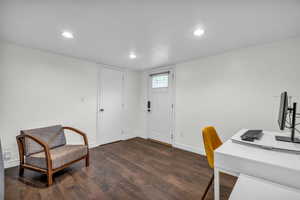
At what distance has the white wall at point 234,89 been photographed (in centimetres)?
204

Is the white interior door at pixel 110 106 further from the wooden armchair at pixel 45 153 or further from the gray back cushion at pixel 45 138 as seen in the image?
the wooden armchair at pixel 45 153

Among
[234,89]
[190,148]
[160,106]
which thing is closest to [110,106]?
[160,106]

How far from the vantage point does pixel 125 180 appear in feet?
6.55

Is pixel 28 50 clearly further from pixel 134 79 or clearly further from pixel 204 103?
pixel 204 103

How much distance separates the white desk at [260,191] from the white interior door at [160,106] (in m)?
2.70

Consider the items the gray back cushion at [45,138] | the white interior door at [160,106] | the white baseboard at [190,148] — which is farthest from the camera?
the white interior door at [160,106]

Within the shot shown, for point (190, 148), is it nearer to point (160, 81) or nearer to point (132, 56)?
point (160, 81)

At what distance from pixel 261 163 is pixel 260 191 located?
0.67 feet

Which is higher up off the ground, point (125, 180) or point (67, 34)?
point (67, 34)

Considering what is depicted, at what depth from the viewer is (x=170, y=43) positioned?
7.27 ft

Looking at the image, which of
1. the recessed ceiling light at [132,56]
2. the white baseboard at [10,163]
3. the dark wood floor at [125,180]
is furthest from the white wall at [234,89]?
the white baseboard at [10,163]

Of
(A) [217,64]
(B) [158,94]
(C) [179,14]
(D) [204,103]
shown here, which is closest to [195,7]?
(C) [179,14]

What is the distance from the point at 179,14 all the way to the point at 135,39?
2.79 ft

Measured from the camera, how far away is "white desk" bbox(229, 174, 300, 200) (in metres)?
0.74
